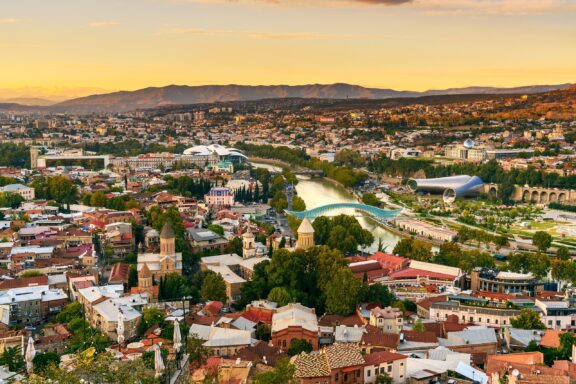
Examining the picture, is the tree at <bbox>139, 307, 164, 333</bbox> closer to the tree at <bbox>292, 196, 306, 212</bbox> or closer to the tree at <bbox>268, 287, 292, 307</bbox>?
the tree at <bbox>268, 287, 292, 307</bbox>

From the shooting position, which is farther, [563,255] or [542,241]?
[542,241]

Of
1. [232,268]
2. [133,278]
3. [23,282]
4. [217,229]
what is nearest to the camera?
[23,282]

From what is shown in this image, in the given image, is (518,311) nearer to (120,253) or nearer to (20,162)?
(120,253)

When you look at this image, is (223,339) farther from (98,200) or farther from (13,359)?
(98,200)

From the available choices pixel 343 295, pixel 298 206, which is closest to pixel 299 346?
pixel 343 295

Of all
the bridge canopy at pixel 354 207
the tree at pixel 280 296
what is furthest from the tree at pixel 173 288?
the bridge canopy at pixel 354 207

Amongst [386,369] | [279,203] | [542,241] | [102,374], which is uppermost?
[102,374]

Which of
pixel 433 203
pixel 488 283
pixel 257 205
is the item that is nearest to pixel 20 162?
pixel 257 205
